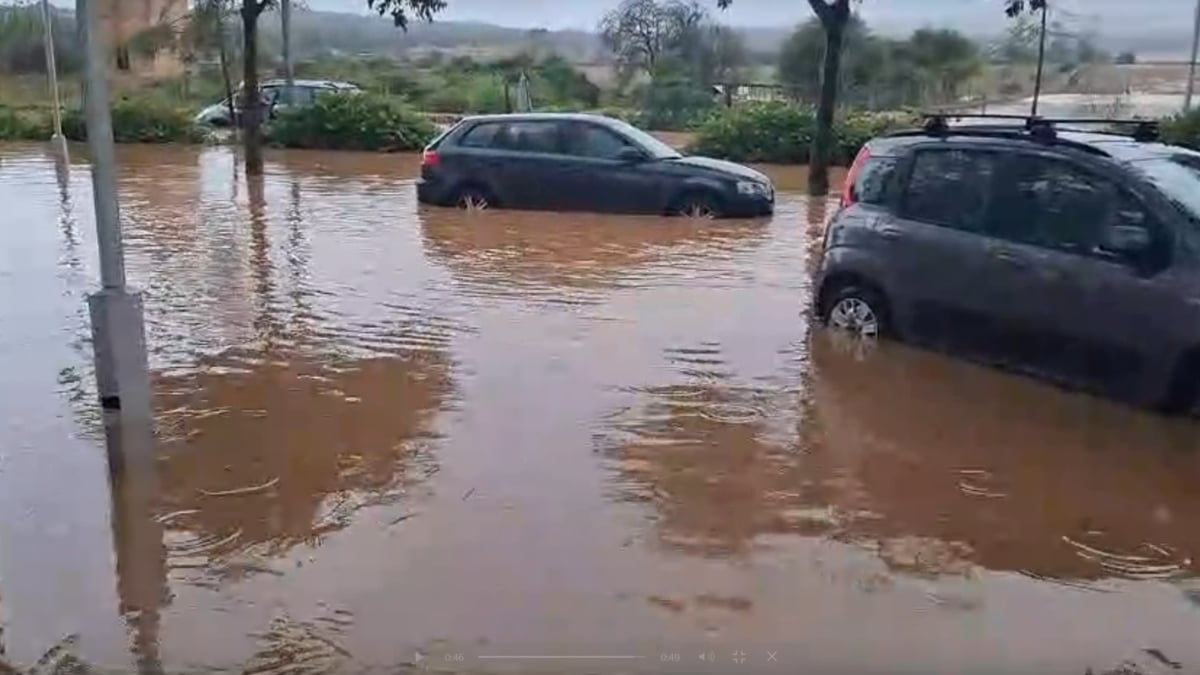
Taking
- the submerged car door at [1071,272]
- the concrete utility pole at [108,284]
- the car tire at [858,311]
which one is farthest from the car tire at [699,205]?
the concrete utility pole at [108,284]

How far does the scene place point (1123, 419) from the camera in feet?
23.6

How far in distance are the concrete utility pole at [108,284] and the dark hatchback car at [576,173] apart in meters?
9.27

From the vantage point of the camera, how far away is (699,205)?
15.4 m

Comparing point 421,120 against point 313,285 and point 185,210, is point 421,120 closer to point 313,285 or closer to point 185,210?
point 185,210

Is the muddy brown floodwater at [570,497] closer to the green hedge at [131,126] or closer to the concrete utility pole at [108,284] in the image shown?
the concrete utility pole at [108,284]

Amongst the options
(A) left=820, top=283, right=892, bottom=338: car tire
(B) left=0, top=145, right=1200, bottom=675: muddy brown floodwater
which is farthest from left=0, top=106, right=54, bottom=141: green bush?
(A) left=820, top=283, right=892, bottom=338: car tire

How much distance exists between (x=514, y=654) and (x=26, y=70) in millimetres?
31175

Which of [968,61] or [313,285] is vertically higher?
[968,61]

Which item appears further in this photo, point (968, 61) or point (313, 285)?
point (968, 61)

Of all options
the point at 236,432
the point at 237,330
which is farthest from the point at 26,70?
the point at 236,432

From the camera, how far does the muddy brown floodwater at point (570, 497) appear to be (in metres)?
4.68

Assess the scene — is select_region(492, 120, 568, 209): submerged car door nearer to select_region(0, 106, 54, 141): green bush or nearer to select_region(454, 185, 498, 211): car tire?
select_region(454, 185, 498, 211): car tire

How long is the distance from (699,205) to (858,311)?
21.8 ft

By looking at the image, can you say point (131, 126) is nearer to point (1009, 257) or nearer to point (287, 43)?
point (287, 43)
